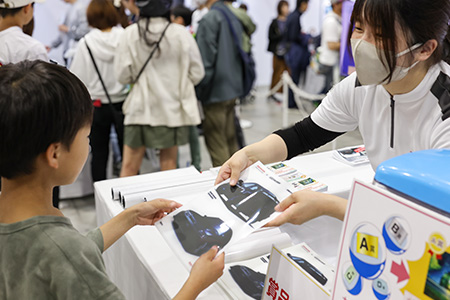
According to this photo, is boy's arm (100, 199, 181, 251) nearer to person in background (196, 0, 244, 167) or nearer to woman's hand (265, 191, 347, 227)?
woman's hand (265, 191, 347, 227)

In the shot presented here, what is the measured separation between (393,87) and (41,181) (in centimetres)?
95

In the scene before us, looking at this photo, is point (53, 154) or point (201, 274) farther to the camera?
point (201, 274)

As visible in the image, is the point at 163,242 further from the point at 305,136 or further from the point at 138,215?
the point at 305,136

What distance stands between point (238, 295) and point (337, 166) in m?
1.02

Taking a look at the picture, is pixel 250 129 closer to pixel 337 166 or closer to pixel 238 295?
pixel 337 166

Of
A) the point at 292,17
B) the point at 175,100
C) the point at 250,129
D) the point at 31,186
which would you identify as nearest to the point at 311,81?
the point at 292,17

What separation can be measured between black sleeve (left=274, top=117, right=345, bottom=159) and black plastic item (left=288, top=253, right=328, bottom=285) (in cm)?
61

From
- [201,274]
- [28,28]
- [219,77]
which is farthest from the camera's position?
[219,77]

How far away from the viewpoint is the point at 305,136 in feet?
5.19

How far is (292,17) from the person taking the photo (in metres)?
6.59

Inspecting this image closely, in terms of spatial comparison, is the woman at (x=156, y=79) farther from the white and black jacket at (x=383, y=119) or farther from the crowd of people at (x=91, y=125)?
the white and black jacket at (x=383, y=119)

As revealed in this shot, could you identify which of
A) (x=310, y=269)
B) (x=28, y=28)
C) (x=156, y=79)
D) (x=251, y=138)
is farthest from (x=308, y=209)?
(x=251, y=138)

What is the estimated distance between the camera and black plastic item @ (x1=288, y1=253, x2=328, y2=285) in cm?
93

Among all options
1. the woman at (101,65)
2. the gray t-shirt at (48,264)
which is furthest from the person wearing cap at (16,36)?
the gray t-shirt at (48,264)
